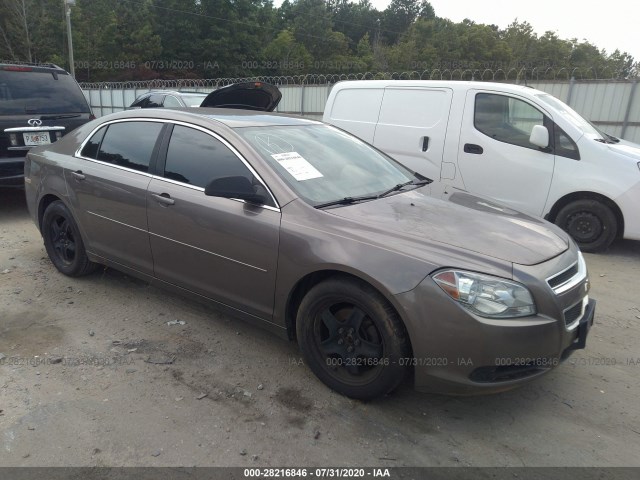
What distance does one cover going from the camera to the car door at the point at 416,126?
6.28 meters

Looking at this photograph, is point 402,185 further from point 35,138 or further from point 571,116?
point 35,138

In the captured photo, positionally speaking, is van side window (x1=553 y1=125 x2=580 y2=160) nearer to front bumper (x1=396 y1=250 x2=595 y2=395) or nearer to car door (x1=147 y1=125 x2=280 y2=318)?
front bumper (x1=396 y1=250 x2=595 y2=395)

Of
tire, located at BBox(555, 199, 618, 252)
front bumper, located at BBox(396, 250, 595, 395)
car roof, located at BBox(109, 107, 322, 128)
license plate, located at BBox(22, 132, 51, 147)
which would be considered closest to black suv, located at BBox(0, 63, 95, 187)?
license plate, located at BBox(22, 132, 51, 147)

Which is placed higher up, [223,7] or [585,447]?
[223,7]

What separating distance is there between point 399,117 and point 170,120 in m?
3.72

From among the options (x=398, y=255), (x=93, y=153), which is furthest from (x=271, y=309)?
(x=93, y=153)

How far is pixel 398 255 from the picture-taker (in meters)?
2.57

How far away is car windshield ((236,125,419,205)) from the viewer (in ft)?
10.3

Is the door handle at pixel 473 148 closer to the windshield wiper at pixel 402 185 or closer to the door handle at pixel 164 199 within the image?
the windshield wiper at pixel 402 185

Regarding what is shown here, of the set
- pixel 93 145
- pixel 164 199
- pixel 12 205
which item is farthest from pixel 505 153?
pixel 12 205

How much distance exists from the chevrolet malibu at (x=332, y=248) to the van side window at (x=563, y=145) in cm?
260

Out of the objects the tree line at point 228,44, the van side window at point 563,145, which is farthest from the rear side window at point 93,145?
the tree line at point 228,44

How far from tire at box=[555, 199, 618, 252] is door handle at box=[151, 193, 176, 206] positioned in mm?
4546

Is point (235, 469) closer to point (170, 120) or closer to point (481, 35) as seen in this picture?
point (170, 120)
